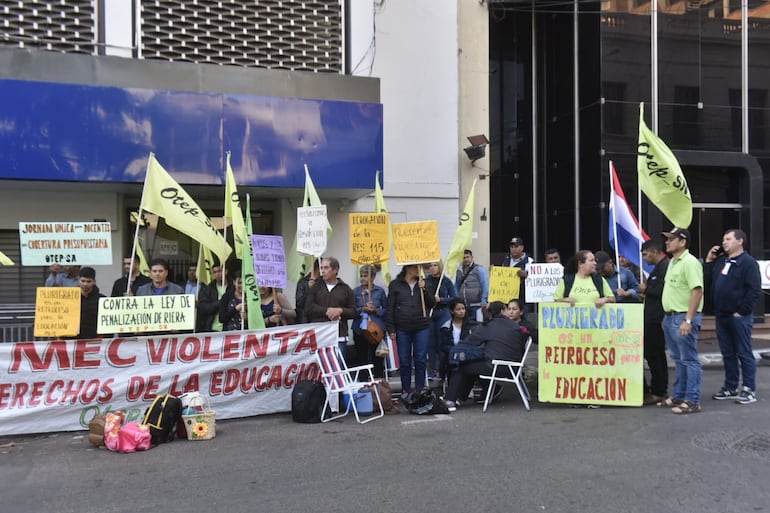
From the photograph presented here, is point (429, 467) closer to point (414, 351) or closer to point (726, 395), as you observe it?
point (414, 351)

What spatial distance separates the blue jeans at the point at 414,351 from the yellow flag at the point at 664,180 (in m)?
3.25

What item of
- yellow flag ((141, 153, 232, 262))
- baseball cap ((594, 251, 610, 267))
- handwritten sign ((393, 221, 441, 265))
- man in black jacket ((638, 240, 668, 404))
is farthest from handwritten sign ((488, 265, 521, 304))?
yellow flag ((141, 153, 232, 262))

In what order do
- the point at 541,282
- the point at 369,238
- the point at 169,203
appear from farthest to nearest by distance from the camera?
the point at 541,282 < the point at 369,238 < the point at 169,203

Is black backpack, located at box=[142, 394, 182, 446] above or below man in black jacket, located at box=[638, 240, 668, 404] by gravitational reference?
below

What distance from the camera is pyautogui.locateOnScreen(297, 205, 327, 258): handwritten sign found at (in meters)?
8.04

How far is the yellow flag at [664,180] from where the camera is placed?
307 inches

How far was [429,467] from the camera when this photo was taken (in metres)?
5.32

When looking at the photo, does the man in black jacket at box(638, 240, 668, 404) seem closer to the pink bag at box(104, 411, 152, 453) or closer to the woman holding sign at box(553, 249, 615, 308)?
the woman holding sign at box(553, 249, 615, 308)

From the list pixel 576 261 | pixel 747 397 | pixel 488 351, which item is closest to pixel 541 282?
pixel 576 261

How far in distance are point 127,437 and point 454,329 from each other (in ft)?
13.6

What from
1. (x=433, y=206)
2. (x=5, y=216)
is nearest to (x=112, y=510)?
(x=5, y=216)

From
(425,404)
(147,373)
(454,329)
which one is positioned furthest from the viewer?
(454,329)

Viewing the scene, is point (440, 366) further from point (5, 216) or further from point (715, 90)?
point (715, 90)

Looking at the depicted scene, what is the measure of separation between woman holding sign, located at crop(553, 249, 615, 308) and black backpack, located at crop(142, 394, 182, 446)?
4367 millimetres
